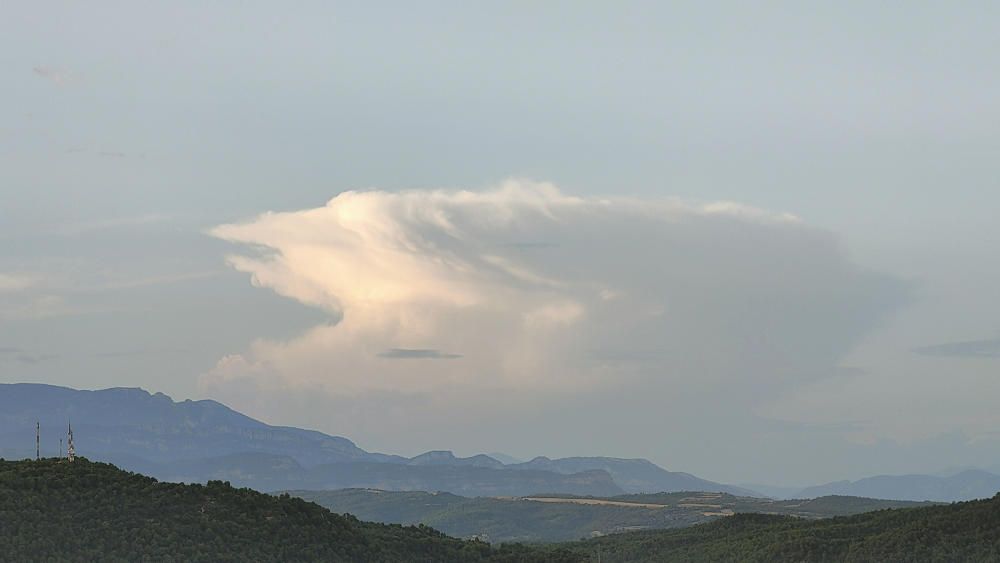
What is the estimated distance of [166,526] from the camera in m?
120

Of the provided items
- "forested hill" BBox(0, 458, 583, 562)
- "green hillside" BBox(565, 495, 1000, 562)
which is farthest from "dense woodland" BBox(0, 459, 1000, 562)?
"green hillside" BBox(565, 495, 1000, 562)

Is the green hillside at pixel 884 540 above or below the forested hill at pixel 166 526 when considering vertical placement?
below

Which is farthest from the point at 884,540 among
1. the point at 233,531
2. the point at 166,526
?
the point at 166,526

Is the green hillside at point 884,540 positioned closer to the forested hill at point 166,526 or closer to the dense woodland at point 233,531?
the dense woodland at point 233,531

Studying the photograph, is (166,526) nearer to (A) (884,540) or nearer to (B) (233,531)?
(B) (233,531)

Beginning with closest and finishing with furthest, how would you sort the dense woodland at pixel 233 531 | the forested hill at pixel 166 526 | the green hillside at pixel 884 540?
1. the forested hill at pixel 166 526
2. the dense woodland at pixel 233 531
3. the green hillside at pixel 884 540

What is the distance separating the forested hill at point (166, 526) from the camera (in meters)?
112

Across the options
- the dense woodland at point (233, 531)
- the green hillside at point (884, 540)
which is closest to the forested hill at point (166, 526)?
the dense woodland at point (233, 531)

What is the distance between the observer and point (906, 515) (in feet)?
567

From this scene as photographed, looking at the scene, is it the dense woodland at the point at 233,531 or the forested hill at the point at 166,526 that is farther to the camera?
the dense woodland at the point at 233,531

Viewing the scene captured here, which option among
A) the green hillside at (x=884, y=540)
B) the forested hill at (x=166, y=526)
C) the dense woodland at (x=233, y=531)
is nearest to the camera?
the forested hill at (x=166, y=526)

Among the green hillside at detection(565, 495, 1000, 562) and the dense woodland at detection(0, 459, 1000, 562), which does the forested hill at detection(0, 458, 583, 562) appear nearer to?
the dense woodland at detection(0, 459, 1000, 562)

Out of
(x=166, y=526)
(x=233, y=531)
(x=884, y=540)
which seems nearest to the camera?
(x=166, y=526)

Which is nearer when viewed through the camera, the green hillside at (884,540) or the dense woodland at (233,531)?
the dense woodland at (233,531)
